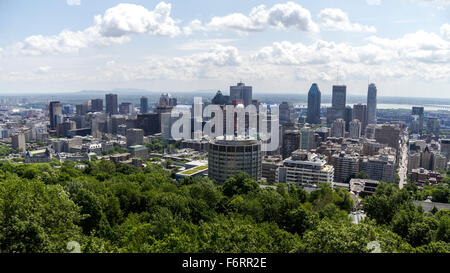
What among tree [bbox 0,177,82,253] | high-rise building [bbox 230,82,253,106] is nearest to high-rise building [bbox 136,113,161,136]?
high-rise building [bbox 230,82,253,106]

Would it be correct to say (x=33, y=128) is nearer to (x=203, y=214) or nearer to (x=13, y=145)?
(x=13, y=145)

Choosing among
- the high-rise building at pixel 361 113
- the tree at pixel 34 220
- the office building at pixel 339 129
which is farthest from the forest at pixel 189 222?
the high-rise building at pixel 361 113

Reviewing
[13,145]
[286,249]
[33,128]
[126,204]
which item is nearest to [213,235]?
[286,249]

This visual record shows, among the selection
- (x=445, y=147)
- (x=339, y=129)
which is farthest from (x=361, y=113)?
(x=445, y=147)

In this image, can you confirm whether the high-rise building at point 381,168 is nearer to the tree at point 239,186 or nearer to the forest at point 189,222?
the forest at point 189,222
